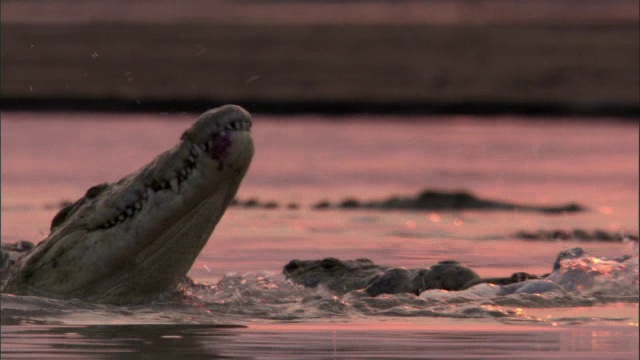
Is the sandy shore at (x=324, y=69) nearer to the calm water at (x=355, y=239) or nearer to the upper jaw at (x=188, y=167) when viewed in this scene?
the calm water at (x=355, y=239)

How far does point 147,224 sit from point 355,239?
20.2 ft

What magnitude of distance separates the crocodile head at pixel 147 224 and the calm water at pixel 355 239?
184 mm

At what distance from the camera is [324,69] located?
49.7m

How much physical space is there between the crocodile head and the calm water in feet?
0.60

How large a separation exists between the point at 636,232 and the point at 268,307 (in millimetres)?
6761

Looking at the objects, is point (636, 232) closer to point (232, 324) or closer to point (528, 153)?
point (232, 324)

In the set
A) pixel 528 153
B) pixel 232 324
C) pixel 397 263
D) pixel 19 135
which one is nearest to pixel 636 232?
pixel 397 263

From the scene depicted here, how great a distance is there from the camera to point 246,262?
15.6m

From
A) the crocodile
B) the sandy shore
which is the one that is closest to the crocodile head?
the crocodile

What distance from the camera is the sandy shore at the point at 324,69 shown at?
44.2 m

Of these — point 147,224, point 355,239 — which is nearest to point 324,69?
point 355,239

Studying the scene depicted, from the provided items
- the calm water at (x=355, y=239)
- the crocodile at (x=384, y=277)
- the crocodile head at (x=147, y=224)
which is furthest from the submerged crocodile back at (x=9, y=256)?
the crocodile at (x=384, y=277)

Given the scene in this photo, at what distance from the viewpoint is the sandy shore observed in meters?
44.2

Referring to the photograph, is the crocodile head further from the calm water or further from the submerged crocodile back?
the submerged crocodile back
